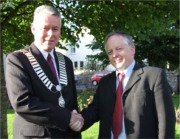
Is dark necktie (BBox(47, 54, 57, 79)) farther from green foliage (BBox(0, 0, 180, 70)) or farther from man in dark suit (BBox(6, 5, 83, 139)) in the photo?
green foliage (BBox(0, 0, 180, 70))

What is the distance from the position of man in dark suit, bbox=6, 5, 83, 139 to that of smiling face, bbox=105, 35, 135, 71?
1.58 feet

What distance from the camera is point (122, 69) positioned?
307 cm

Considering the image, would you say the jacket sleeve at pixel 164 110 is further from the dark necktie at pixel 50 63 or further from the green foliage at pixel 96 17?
the green foliage at pixel 96 17

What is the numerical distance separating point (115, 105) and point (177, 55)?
16.8 meters

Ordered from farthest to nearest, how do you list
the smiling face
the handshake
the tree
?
the tree → the smiling face → the handshake

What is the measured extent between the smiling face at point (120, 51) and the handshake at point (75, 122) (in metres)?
0.61

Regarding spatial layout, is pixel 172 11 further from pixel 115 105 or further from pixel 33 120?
pixel 33 120

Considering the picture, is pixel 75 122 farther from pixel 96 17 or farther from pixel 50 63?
pixel 96 17

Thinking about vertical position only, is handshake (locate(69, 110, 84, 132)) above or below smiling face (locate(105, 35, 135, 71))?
below

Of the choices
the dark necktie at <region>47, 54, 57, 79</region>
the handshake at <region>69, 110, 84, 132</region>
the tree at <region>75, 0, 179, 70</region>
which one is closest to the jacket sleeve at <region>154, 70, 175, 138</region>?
the handshake at <region>69, 110, 84, 132</region>

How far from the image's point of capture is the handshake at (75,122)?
9.06ft

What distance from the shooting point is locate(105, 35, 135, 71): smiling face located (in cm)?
302

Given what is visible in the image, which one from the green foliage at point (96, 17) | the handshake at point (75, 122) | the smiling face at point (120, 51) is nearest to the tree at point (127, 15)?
the green foliage at point (96, 17)

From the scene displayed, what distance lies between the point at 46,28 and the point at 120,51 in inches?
28.6
